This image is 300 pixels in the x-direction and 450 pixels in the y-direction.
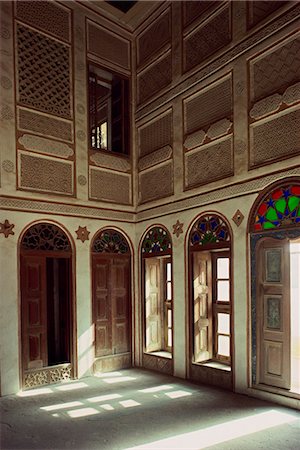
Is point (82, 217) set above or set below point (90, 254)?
above

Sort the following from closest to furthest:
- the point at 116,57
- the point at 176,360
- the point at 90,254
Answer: the point at 176,360, the point at 90,254, the point at 116,57

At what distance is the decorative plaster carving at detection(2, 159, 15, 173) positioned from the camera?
5.22 meters

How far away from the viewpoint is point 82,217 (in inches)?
236

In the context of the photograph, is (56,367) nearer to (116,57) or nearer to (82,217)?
(82,217)

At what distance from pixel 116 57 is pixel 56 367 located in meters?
5.37

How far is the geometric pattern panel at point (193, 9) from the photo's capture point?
546 centimetres

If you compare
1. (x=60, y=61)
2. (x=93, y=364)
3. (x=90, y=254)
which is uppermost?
(x=60, y=61)

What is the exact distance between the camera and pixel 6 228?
514 centimetres

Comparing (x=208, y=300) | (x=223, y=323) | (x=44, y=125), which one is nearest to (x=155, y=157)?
(x=44, y=125)

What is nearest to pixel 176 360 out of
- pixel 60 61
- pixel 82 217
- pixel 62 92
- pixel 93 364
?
pixel 93 364

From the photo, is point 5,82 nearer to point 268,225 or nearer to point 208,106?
point 208,106

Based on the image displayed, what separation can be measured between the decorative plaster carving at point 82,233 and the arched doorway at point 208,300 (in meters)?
1.69

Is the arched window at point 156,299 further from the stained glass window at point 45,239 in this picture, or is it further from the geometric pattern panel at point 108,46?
the geometric pattern panel at point 108,46

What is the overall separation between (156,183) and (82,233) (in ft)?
5.01
